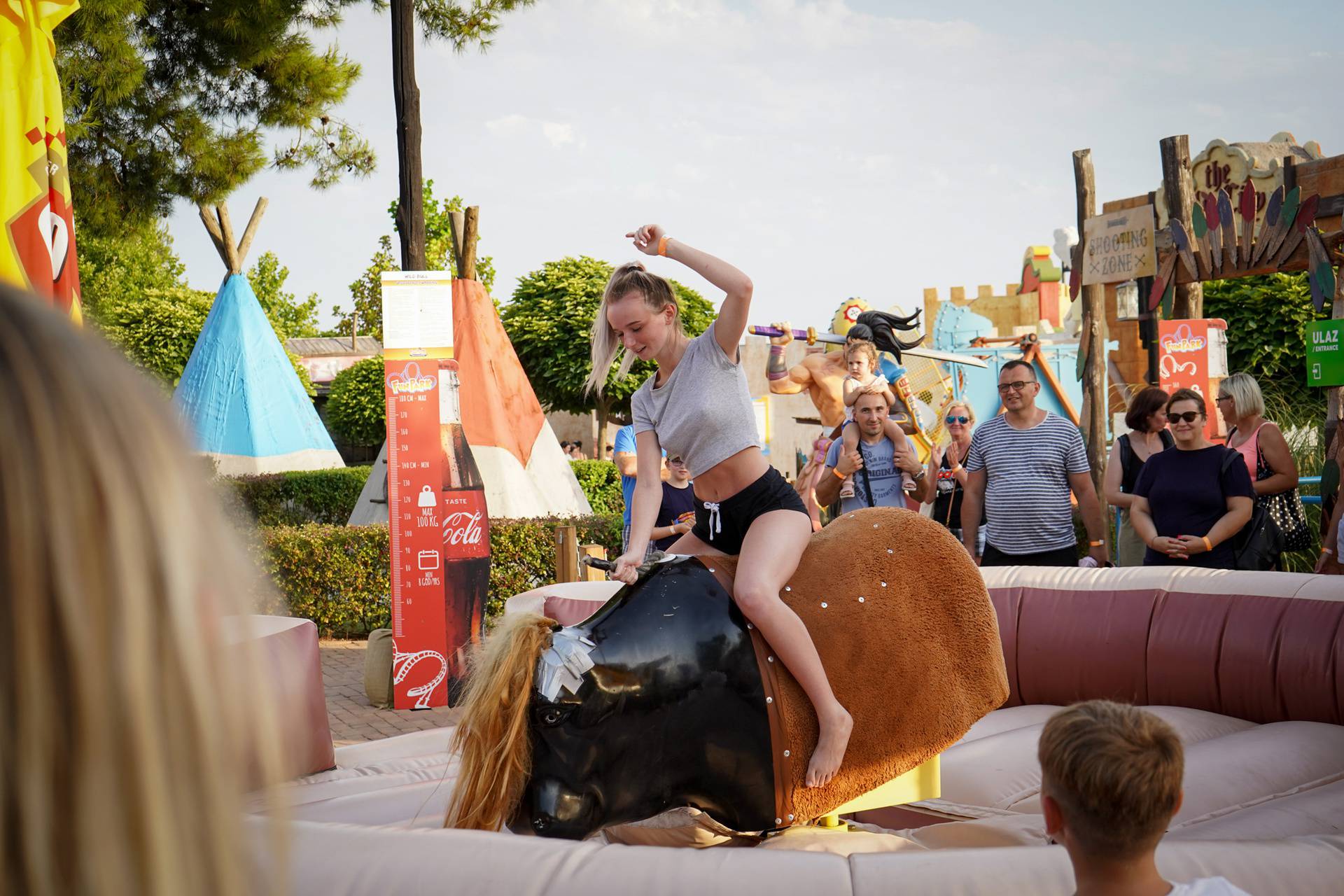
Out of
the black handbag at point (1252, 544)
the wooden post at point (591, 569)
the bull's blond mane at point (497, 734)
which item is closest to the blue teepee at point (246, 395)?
the wooden post at point (591, 569)

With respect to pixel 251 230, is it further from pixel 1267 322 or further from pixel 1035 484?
pixel 1267 322

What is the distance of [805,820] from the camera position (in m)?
3.38

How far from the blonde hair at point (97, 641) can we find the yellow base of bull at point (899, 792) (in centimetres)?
313

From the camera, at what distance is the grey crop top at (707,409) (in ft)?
11.6

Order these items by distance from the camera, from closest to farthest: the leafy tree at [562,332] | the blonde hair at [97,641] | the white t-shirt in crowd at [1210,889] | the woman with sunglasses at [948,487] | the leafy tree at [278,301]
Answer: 1. the blonde hair at [97,641]
2. the white t-shirt in crowd at [1210,889]
3. the woman with sunglasses at [948,487]
4. the leafy tree at [562,332]
5. the leafy tree at [278,301]

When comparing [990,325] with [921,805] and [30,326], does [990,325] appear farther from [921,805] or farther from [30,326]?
[30,326]

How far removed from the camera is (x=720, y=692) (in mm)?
3252

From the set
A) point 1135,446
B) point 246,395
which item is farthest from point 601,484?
point 1135,446

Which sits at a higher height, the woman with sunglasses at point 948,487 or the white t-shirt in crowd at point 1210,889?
the woman with sunglasses at point 948,487

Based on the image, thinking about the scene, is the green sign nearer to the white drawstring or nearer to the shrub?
the white drawstring

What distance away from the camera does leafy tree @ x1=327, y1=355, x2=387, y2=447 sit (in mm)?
27828

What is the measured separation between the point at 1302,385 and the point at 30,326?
87.7 feet

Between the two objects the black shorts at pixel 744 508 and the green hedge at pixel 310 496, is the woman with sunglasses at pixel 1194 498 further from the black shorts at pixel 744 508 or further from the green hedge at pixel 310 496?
the green hedge at pixel 310 496

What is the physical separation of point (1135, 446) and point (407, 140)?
24.0 feet
